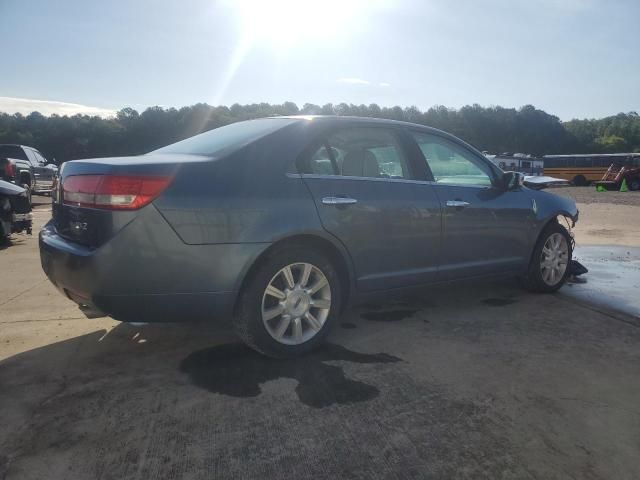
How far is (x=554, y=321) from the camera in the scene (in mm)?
4156

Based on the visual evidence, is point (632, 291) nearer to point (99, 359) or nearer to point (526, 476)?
point (526, 476)

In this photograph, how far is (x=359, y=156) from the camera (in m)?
3.74

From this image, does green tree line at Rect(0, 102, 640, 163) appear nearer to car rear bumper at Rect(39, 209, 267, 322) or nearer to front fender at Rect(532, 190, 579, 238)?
front fender at Rect(532, 190, 579, 238)

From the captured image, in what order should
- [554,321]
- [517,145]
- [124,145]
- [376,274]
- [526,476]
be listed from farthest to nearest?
[517,145]
[124,145]
[554,321]
[376,274]
[526,476]

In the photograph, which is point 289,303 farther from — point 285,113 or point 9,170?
point 285,113

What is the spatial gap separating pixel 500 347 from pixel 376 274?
975mm

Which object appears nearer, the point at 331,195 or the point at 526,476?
the point at 526,476

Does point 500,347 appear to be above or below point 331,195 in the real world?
below

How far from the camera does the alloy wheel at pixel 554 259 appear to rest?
5.00 meters

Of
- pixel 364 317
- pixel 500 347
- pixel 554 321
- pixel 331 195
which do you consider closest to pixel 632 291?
pixel 554 321

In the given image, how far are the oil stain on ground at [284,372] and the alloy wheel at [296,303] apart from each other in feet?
0.58

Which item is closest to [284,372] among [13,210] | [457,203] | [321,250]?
[321,250]

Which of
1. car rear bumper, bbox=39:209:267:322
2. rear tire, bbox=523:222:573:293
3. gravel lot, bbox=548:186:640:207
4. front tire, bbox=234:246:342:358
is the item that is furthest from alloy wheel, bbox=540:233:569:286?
gravel lot, bbox=548:186:640:207

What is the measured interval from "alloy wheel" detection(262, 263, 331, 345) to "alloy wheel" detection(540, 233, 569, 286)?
2596 mm
